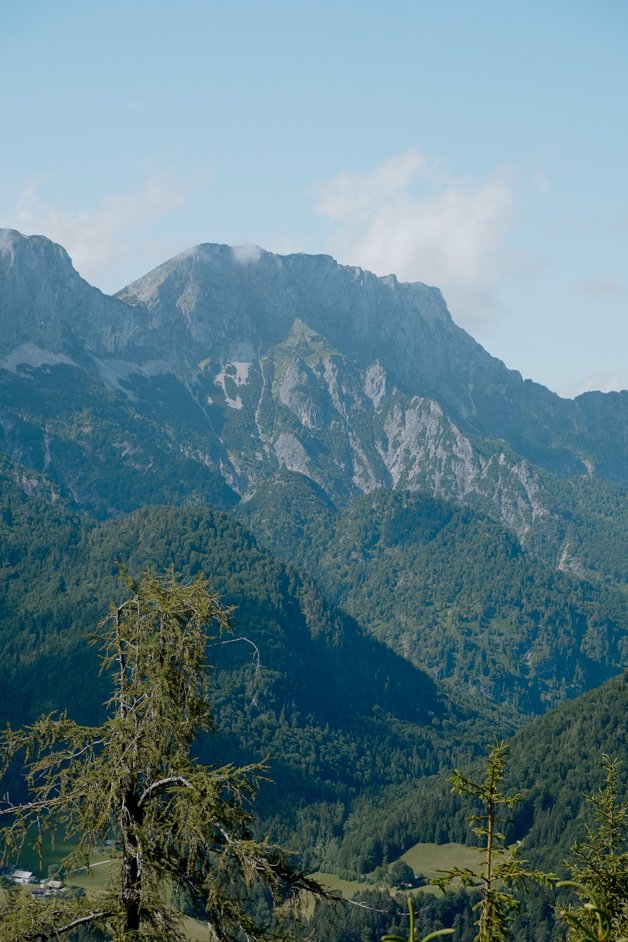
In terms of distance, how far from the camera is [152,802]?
2050 centimetres

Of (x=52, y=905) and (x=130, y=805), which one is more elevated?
(x=130, y=805)

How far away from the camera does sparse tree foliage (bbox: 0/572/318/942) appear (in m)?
19.5

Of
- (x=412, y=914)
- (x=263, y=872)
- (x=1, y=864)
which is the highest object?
(x=412, y=914)

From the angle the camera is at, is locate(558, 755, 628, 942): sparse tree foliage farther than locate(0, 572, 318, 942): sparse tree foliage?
No

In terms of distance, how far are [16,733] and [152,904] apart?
520 centimetres

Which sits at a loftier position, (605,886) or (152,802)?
(152,802)

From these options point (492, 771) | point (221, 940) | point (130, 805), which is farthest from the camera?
point (492, 771)

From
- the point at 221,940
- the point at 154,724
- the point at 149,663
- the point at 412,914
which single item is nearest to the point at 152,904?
the point at 221,940

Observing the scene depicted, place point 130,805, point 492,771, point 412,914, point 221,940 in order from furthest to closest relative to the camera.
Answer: point 492,771 < point 130,805 < point 221,940 < point 412,914

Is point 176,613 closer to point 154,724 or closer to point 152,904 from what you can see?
point 154,724

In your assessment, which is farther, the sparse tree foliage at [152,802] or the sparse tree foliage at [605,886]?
the sparse tree foliage at [152,802]

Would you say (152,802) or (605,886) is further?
(605,886)

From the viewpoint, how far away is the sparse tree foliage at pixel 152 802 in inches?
766

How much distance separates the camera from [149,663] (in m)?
21.4
